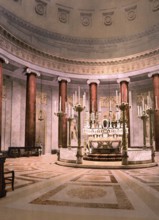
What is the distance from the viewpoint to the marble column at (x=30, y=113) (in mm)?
18453

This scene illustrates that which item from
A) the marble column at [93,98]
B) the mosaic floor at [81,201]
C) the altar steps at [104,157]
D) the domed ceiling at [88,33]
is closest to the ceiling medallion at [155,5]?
the domed ceiling at [88,33]

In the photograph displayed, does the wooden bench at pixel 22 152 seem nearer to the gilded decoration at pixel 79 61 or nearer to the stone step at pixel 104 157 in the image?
the stone step at pixel 104 157

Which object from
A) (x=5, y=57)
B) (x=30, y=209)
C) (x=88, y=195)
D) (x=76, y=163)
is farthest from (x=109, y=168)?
(x=5, y=57)

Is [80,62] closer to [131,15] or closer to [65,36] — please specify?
[65,36]

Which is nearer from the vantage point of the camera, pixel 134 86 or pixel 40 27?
pixel 40 27

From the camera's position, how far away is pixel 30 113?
18672mm

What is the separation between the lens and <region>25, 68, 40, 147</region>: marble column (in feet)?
60.5

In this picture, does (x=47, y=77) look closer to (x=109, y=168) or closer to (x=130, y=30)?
(x=130, y=30)

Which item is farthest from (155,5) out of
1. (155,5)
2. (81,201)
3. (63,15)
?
(81,201)

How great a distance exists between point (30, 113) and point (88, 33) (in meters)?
11.0

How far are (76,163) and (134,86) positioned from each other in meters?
15.9

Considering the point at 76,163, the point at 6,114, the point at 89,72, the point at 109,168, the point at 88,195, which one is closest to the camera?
the point at 88,195

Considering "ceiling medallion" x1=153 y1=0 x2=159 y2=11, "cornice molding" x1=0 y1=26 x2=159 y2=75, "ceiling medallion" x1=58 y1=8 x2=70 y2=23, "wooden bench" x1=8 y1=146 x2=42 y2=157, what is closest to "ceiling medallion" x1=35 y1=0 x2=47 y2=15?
"ceiling medallion" x1=58 y1=8 x2=70 y2=23

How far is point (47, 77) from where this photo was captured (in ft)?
74.5
